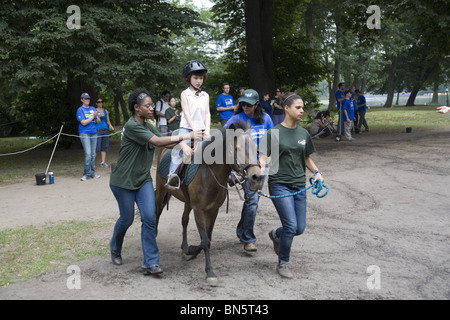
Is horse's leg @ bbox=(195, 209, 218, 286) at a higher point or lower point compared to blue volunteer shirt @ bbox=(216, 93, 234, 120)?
lower

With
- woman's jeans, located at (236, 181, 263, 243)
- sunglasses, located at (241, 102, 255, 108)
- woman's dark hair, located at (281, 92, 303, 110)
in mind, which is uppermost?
woman's dark hair, located at (281, 92, 303, 110)

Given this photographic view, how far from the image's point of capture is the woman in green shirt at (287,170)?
211 inches

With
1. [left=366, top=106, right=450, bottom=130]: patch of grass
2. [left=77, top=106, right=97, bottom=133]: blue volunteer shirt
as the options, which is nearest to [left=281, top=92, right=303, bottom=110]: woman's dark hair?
[left=77, top=106, right=97, bottom=133]: blue volunteer shirt

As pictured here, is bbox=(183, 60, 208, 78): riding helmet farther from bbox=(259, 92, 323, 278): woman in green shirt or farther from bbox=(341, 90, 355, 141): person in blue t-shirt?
bbox=(341, 90, 355, 141): person in blue t-shirt

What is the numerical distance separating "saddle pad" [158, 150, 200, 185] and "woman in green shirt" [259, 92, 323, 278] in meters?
0.87

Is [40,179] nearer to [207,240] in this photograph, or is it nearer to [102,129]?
[102,129]

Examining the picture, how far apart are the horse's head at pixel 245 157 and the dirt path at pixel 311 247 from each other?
1270 mm

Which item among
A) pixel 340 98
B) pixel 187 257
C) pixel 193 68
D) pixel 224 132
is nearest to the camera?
pixel 224 132

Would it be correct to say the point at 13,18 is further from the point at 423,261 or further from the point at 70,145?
the point at 423,261

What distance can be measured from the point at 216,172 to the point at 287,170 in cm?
85

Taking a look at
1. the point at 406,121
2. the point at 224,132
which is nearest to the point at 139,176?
the point at 224,132

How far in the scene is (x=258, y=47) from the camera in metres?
18.8

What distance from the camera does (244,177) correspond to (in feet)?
16.1

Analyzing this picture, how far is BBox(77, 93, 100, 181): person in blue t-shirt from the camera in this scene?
12195 millimetres
